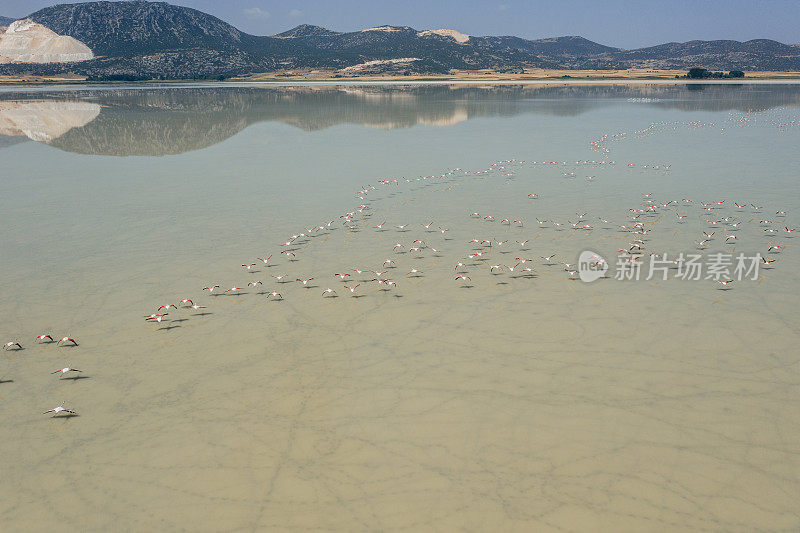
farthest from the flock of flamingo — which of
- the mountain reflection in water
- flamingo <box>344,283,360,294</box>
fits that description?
the mountain reflection in water

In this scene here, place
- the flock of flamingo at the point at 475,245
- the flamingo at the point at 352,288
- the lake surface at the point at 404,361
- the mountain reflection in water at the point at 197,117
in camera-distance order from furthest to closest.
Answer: the mountain reflection in water at the point at 197,117 < the flock of flamingo at the point at 475,245 < the flamingo at the point at 352,288 < the lake surface at the point at 404,361

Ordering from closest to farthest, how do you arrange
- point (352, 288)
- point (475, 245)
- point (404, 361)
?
point (404, 361) < point (352, 288) < point (475, 245)

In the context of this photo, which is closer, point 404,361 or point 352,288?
point 404,361

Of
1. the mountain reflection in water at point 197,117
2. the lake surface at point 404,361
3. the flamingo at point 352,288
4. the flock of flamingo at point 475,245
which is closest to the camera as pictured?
the lake surface at point 404,361

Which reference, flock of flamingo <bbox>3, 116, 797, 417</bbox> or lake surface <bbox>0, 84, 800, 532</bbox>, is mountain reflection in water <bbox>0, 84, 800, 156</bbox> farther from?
flock of flamingo <bbox>3, 116, 797, 417</bbox>

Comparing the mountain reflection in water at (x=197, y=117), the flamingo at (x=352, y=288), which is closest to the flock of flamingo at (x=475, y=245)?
the flamingo at (x=352, y=288)

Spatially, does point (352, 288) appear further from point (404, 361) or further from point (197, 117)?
point (197, 117)

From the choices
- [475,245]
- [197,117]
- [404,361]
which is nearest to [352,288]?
[404,361]

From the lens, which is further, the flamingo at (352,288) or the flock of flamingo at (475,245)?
the flock of flamingo at (475,245)

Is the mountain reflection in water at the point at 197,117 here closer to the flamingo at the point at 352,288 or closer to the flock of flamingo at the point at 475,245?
the flock of flamingo at the point at 475,245

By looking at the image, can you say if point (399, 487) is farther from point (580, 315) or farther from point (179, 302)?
point (179, 302)
